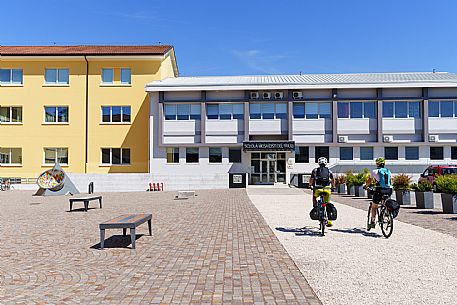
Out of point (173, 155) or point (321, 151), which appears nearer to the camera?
point (321, 151)

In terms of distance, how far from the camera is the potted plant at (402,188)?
18.3 m

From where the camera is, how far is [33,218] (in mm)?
13992

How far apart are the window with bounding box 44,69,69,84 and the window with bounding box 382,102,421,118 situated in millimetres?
27319

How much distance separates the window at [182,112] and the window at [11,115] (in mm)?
13475

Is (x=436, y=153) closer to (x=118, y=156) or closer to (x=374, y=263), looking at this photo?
(x=118, y=156)

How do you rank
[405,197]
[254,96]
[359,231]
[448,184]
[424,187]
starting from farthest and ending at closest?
1. [254,96]
2. [405,197]
3. [424,187]
4. [448,184]
5. [359,231]

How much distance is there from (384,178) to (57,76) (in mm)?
35797

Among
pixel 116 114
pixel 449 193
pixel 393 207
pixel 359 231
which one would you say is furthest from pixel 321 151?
pixel 393 207

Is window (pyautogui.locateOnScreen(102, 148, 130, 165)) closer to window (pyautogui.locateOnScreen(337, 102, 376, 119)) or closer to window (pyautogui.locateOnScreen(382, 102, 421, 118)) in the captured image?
window (pyautogui.locateOnScreen(337, 102, 376, 119))

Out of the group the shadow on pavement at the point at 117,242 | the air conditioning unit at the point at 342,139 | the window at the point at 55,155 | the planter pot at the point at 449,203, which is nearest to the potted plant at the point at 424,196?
the planter pot at the point at 449,203

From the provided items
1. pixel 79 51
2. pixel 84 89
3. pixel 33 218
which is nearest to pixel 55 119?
pixel 84 89

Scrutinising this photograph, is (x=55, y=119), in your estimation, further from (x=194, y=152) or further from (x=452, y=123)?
(x=452, y=123)

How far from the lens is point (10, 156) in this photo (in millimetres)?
38938

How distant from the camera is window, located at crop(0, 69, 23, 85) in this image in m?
39.1
